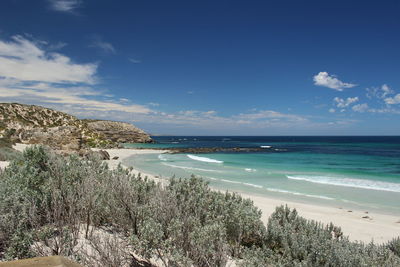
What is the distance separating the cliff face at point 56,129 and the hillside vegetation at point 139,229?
2242cm

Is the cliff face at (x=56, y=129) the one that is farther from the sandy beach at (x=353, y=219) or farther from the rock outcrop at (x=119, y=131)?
the sandy beach at (x=353, y=219)

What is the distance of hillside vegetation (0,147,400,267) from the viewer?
12.6 feet

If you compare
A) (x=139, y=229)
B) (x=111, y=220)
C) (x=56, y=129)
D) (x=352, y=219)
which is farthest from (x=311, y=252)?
(x=56, y=129)

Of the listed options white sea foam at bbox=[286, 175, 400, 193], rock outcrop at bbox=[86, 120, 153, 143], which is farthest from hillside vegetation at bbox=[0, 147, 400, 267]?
rock outcrop at bbox=[86, 120, 153, 143]

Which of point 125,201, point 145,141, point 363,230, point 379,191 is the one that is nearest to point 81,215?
point 125,201

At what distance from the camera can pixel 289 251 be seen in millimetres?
5379

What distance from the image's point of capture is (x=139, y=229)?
14.9ft

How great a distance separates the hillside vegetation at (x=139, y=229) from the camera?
3.83 meters

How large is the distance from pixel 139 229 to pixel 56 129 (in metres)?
29.8

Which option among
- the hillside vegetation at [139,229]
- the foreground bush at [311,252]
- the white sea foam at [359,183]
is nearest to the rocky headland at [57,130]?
the hillside vegetation at [139,229]

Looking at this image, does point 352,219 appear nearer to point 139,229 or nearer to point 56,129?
point 139,229

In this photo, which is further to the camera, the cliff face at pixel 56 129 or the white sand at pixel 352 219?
the cliff face at pixel 56 129

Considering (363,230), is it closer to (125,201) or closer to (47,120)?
(125,201)

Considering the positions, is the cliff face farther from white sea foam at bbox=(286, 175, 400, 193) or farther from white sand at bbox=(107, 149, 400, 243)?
white sea foam at bbox=(286, 175, 400, 193)
